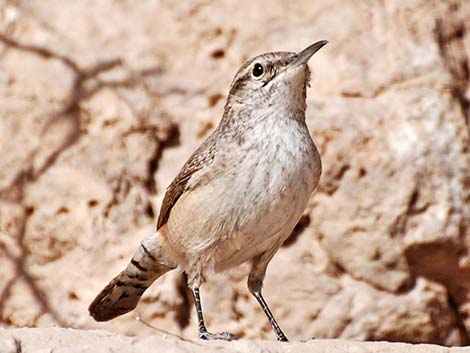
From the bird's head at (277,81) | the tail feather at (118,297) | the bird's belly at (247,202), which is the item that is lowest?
the tail feather at (118,297)

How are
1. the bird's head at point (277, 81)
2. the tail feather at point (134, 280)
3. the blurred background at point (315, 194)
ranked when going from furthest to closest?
the blurred background at point (315, 194), the tail feather at point (134, 280), the bird's head at point (277, 81)

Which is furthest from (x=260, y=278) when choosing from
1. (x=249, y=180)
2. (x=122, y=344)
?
(x=122, y=344)

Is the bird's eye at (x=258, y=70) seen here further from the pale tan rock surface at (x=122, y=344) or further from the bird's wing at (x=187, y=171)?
the pale tan rock surface at (x=122, y=344)

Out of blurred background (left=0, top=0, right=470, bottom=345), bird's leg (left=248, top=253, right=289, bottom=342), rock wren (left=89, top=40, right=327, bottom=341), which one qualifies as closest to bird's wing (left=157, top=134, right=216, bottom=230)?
rock wren (left=89, top=40, right=327, bottom=341)

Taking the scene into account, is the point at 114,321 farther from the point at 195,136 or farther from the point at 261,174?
the point at 261,174

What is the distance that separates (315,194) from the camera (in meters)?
8.15

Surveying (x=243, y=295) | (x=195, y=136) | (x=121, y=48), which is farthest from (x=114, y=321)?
(x=121, y=48)

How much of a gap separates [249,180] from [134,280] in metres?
1.58

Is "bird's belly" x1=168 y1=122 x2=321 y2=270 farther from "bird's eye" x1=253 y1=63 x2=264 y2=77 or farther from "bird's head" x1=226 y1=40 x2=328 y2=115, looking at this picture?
"bird's eye" x1=253 y1=63 x2=264 y2=77

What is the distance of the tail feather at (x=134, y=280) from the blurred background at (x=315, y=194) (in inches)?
29.1

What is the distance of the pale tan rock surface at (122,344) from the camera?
4832mm

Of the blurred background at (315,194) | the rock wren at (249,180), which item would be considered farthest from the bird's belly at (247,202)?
the blurred background at (315,194)

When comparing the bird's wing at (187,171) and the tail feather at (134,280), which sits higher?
the bird's wing at (187,171)

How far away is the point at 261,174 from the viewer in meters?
6.03
